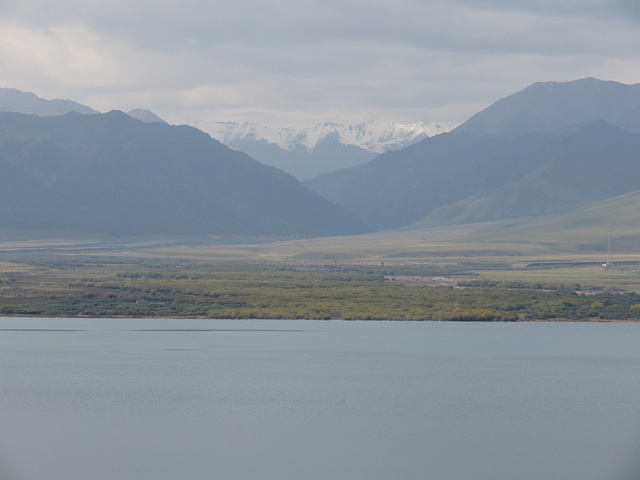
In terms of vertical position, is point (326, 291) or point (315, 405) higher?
point (326, 291)

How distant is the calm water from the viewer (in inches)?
1415

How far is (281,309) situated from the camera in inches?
3339

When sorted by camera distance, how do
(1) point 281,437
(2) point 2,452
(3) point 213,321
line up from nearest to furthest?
(2) point 2,452 → (1) point 281,437 → (3) point 213,321

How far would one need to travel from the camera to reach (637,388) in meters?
51.0

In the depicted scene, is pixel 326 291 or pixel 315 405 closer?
pixel 315 405

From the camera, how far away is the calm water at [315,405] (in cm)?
3594

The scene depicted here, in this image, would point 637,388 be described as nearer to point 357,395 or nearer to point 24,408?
point 357,395

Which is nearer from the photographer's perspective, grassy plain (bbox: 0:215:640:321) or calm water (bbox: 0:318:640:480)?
calm water (bbox: 0:318:640:480)

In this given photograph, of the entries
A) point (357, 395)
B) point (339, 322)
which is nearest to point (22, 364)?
point (357, 395)

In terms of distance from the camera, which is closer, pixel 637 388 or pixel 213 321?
pixel 637 388

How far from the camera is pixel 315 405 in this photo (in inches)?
1811

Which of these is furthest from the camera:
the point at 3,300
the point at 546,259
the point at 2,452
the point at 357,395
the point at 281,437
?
the point at 546,259

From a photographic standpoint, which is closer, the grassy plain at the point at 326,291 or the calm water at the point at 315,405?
the calm water at the point at 315,405

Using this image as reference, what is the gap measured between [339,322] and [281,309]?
571cm
